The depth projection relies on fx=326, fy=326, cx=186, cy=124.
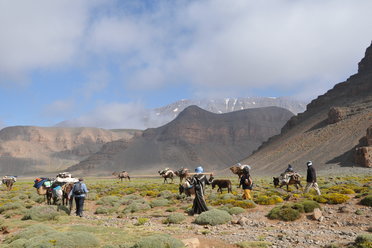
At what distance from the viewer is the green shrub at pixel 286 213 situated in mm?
14058

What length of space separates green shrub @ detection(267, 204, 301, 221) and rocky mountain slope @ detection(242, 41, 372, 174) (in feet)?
187

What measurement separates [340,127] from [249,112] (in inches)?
4229

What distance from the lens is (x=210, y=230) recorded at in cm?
1182

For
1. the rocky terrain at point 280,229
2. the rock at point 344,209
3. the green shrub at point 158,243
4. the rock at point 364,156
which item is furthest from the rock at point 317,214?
the rock at point 364,156

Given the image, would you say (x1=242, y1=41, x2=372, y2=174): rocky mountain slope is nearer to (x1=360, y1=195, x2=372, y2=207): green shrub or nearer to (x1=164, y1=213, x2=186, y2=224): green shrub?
(x1=360, y1=195, x2=372, y2=207): green shrub

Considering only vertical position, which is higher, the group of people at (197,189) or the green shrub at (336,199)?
the group of people at (197,189)

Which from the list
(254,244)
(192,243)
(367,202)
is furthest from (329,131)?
(192,243)

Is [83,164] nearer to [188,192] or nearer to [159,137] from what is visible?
[159,137]

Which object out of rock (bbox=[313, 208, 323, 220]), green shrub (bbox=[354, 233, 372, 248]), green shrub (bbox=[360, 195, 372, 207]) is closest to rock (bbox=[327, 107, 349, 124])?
green shrub (bbox=[360, 195, 372, 207])

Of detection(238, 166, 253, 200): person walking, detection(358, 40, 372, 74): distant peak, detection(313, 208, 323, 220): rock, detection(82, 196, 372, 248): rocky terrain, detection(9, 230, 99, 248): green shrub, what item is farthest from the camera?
detection(358, 40, 372, 74): distant peak

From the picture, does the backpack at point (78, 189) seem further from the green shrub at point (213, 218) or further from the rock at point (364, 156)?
the rock at point (364, 156)

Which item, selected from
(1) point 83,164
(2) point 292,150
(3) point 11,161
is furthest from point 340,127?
(3) point 11,161

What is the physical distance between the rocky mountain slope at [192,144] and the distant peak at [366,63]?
209 feet

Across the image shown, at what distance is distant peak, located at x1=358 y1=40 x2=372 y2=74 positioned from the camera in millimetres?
111969
